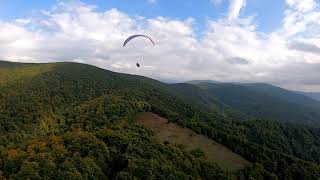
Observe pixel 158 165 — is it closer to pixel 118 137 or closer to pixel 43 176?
pixel 118 137

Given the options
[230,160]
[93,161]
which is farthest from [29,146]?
[230,160]

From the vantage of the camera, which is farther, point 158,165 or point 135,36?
point 158,165

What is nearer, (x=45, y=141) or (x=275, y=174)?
(x=45, y=141)

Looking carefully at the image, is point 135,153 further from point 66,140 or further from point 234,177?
point 234,177

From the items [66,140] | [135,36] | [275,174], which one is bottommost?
[275,174]

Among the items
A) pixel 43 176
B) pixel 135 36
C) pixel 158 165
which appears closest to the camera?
pixel 135 36

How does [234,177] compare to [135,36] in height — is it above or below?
below

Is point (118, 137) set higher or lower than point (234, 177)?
higher

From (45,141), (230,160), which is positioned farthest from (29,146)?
(230,160)

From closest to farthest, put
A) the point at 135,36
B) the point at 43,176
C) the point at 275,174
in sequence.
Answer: the point at 135,36 < the point at 43,176 < the point at 275,174

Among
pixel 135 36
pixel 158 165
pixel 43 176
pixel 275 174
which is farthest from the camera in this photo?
pixel 275 174
